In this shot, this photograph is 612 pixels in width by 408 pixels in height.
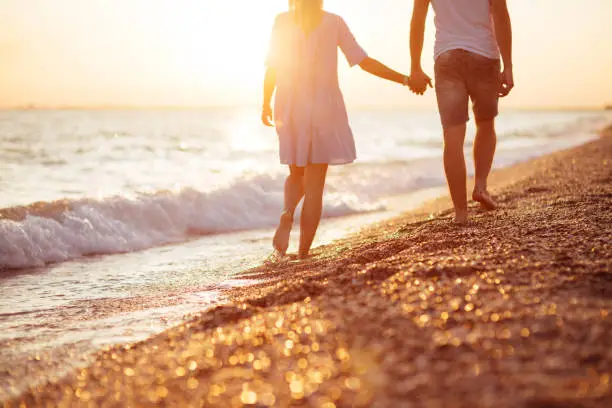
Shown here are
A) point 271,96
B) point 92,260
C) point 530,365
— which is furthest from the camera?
point 92,260

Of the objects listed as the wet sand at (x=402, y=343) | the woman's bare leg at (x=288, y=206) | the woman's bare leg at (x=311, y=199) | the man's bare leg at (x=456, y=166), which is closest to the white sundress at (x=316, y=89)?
the woman's bare leg at (x=311, y=199)

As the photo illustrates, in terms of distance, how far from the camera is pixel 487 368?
1.85m

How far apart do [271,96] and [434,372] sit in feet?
11.5

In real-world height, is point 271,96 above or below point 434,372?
above

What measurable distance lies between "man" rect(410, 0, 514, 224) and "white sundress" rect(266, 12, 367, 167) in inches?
21.3

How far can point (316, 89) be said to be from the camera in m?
4.74

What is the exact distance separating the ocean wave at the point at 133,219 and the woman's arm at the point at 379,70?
124 inches

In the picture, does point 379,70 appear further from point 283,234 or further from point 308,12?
point 283,234

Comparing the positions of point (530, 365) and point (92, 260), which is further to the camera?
point (92, 260)

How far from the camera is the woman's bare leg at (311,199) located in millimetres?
4848

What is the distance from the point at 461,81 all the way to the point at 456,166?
0.61 meters

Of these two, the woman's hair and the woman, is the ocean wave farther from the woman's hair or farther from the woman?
the woman's hair

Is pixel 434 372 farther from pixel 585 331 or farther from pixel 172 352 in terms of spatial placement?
pixel 172 352

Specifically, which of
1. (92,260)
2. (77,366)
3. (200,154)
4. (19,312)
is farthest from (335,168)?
(77,366)
